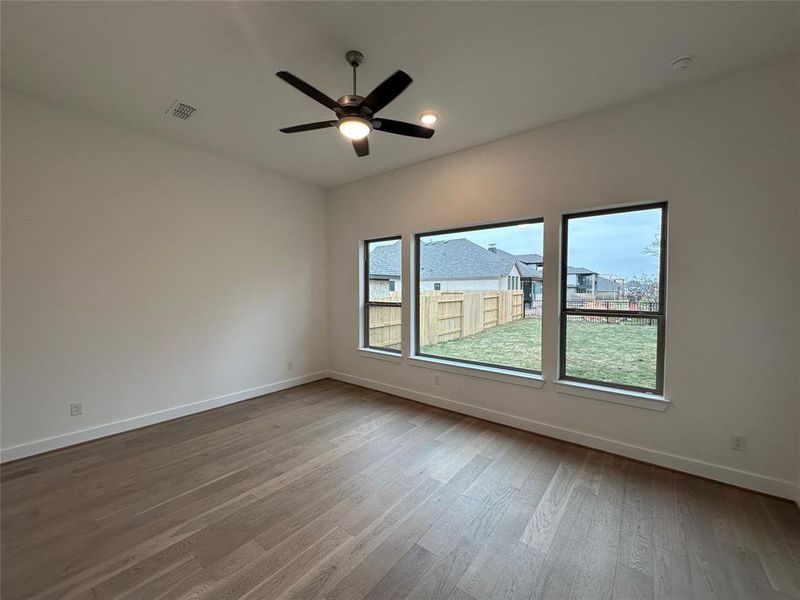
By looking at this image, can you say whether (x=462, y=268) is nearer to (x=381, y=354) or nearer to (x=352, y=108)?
(x=381, y=354)

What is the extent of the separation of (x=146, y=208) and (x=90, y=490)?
101 inches

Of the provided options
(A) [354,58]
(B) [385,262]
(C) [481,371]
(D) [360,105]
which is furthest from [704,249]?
(B) [385,262]

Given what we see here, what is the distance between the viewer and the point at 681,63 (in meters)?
2.21

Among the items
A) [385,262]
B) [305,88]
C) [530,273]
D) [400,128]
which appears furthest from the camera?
[385,262]

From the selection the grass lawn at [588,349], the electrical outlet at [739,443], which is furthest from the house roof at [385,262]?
the electrical outlet at [739,443]

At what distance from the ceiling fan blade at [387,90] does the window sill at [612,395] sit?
2781mm

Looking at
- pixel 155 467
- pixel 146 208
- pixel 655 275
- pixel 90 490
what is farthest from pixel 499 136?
pixel 90 490

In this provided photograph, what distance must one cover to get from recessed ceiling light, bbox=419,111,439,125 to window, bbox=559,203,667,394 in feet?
5.17

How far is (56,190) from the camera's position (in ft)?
9.26

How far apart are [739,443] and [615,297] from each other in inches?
51.6

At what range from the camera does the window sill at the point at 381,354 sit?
4316 millimetres

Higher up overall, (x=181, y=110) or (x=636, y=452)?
(x=181, y=110)

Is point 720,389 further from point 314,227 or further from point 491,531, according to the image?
point 314,227

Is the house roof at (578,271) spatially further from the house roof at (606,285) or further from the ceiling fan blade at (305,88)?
the ceiling fan blade at (305,88)
